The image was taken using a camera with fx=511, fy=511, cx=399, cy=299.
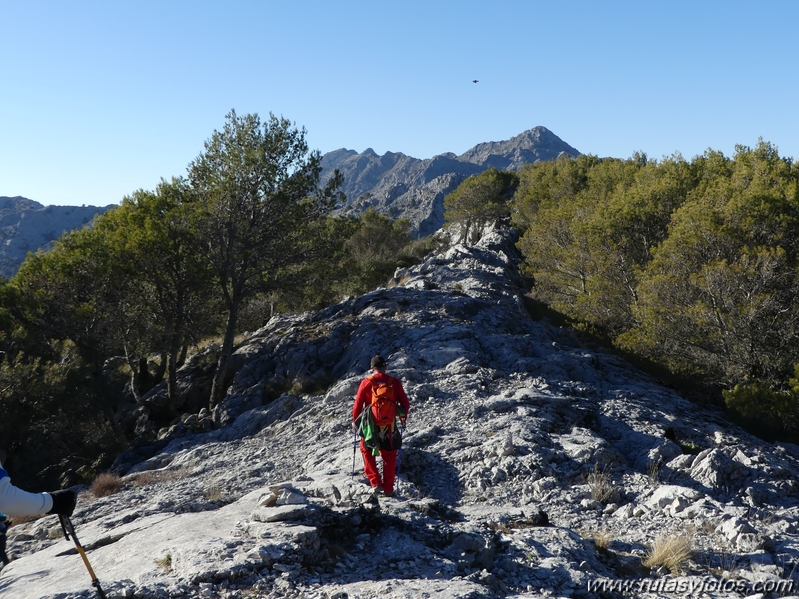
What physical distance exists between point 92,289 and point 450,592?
2528 centimetres

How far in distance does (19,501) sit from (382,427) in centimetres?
577

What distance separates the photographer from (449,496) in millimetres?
10570

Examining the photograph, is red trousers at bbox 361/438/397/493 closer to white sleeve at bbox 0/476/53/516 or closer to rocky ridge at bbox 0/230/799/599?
rocky ridge at bbox 0/230/799/599

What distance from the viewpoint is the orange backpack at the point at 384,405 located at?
945 centimetres

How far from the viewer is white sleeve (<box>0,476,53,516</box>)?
4.67m

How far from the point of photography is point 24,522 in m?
11.8

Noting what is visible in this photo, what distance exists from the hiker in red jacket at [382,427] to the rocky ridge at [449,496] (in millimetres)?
407

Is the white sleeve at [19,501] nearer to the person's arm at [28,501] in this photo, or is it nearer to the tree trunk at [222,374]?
the person's arm at [28,501]

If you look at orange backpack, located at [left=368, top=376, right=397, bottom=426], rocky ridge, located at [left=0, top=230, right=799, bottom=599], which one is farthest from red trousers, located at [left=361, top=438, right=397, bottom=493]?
orange backpack, located at [left=368, top=376, right=397, bottom=426]

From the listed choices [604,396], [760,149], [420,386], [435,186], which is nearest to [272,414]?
[420,386]

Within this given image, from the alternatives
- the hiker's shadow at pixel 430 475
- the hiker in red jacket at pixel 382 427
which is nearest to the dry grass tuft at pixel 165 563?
the hiker in red jacket at pixel 382 427

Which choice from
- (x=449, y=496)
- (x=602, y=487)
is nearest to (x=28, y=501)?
(x=449, y=496)

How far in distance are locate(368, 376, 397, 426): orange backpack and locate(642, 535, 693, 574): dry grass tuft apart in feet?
14.9

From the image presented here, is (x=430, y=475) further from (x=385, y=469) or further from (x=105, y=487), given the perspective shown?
(x=105, y=487)
